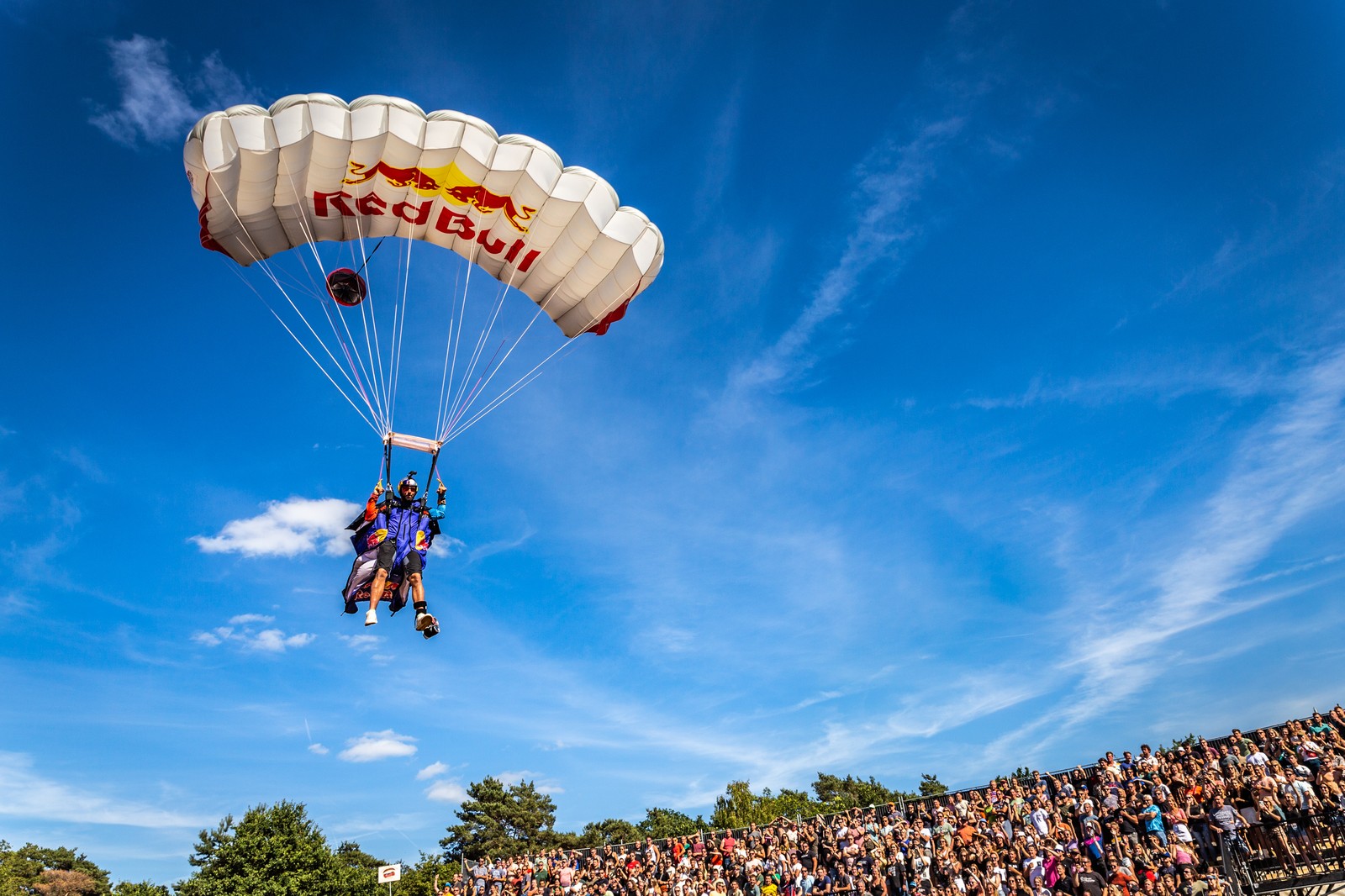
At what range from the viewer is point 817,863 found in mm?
14703

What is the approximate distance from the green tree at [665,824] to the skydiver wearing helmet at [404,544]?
37092 millimetres

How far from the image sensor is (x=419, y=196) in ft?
37.7

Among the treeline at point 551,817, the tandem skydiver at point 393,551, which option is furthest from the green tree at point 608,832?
the tandem skydiver at point 393,551

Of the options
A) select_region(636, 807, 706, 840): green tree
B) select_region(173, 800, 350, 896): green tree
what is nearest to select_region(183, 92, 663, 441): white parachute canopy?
select_region(173, 800, 350, 896): green tree

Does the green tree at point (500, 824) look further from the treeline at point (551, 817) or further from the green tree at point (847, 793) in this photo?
the green tree at point (847, 793)

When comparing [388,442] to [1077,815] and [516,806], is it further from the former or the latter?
[516,806]

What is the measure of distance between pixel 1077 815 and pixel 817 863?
5.14 meters

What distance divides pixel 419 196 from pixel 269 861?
24.0 m

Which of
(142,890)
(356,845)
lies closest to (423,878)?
(142,890)

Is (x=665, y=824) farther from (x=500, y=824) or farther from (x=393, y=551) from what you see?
(x=393, y=551)

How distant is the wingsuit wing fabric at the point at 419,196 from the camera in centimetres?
1035

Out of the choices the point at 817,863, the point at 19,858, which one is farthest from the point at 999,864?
the point at 19,858

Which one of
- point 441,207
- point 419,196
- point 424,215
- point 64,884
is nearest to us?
point 419,196

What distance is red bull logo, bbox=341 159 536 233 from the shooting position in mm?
11023
